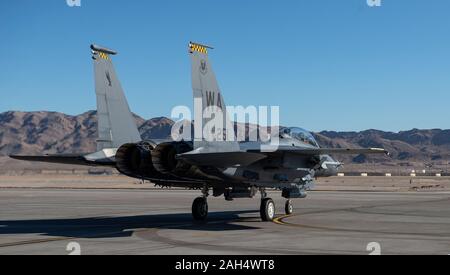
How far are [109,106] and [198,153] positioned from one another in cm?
417

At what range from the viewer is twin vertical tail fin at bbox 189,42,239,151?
61.8ft

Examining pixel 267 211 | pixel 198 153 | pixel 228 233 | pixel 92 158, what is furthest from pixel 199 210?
pixel 198 153

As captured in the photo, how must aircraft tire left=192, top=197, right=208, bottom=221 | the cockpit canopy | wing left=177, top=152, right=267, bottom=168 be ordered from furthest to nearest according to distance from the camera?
the cockpit canopy < aircraft tire left=192, top=197, right=208, bottom=221 < wing left=177, top=152, right=267, bottom=168

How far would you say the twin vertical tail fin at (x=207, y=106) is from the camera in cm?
1884

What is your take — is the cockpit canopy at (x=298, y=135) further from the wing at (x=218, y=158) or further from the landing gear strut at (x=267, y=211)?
the wing at (x=218, y=158)

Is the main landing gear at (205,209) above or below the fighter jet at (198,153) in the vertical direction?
below

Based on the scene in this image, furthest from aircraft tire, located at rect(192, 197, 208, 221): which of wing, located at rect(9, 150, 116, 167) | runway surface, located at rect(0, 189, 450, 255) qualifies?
wing, located at rect(9, 150, 116, 167)

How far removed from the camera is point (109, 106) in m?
20.2

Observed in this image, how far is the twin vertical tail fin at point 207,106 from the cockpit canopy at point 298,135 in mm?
3071

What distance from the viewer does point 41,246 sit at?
14.7 meters

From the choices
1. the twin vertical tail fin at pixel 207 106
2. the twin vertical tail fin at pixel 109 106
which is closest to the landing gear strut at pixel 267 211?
the twin vertical tail fin at pixel 207 106

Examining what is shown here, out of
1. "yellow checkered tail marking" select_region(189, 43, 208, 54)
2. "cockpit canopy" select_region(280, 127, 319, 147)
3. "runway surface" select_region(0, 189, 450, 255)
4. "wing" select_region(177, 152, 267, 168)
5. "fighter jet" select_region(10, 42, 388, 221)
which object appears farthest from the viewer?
"cockpit canopy" select_region(280, 127, 319, 147)

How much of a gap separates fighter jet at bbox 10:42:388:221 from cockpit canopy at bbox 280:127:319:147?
76 millimetres

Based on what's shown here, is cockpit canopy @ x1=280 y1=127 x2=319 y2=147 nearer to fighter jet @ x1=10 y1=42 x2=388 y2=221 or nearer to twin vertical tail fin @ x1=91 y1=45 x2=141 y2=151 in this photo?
fighter jet @ x1=10 y1=42 x2=388 y2=221
